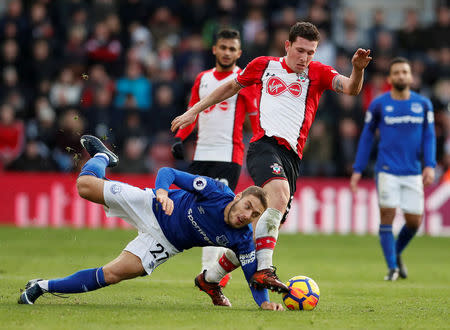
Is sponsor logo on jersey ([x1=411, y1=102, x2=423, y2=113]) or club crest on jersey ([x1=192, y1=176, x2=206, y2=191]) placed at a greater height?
sponsor logo on jersey ([x1=411, y1=102, x2=423, y2=113])

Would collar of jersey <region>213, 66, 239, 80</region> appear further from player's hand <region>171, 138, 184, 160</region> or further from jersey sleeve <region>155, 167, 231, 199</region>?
jersey sleeve <region>155, 167, 231, 199</region>

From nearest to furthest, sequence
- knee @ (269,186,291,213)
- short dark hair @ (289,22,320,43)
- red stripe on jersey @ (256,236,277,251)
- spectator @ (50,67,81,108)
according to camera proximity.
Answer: red stripe on jersey @ (256,236,277,251), knee @ (269,186,291,213), short dark hair @ (289,22,320,43), spectator @ (50,67,81,108)

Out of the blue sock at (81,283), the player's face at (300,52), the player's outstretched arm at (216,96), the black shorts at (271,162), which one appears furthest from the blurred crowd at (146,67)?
the blue sock at (81,283)

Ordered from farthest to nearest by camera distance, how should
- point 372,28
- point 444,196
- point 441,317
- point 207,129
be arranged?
point 372,28, point 444,196, point 207,129, point 441,317

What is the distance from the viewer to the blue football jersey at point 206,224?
7016 mm

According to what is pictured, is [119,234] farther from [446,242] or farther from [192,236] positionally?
[192,236]

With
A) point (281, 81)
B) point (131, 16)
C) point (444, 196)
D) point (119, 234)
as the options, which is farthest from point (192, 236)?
point (131, 16)

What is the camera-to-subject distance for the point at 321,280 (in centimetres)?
1024

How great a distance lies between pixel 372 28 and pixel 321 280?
11698mm

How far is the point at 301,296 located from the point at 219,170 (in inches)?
114

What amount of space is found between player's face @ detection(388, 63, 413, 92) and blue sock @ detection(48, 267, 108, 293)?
564cm

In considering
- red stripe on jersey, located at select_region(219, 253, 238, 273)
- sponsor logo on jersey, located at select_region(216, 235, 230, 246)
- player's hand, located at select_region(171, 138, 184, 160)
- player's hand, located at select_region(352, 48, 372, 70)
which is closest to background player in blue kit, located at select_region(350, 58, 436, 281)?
player's hand, located at select_region(171, 138, 184, 160)

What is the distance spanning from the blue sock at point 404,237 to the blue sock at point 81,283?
5.41m

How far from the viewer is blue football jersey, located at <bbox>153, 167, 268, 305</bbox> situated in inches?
276
